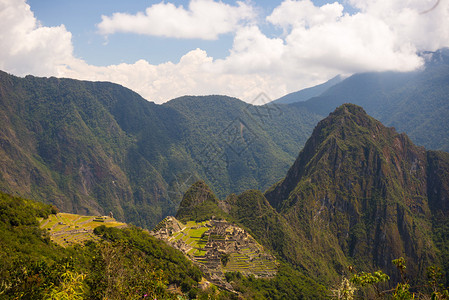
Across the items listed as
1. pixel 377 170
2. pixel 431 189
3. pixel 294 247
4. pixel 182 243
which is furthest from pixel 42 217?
pixel 431 189

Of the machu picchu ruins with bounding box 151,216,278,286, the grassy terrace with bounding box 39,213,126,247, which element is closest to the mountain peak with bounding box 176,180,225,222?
the machu picchu ruins with bounding box 151,216,278,286

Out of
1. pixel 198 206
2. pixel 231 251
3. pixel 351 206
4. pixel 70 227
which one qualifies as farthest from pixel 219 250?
pixel 351 206

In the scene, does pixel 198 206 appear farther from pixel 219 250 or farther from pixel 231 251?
pixel 219 250

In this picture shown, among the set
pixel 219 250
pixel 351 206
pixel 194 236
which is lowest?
pixel 351 206

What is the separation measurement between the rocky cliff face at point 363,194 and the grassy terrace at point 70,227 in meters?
91.6

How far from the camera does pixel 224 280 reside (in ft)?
209

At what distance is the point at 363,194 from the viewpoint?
156 m

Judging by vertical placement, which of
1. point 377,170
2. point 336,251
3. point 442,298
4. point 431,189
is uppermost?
point 442,298

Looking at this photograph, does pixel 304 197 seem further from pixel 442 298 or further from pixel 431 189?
pixel 442 298

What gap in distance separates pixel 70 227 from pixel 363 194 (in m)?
135

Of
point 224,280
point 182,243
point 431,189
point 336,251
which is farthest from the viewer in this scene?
point 431,189

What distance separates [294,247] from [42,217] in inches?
3435

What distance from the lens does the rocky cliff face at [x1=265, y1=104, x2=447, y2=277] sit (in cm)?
13988

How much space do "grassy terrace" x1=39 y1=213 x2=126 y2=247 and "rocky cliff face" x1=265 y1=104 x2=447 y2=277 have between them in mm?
91623
